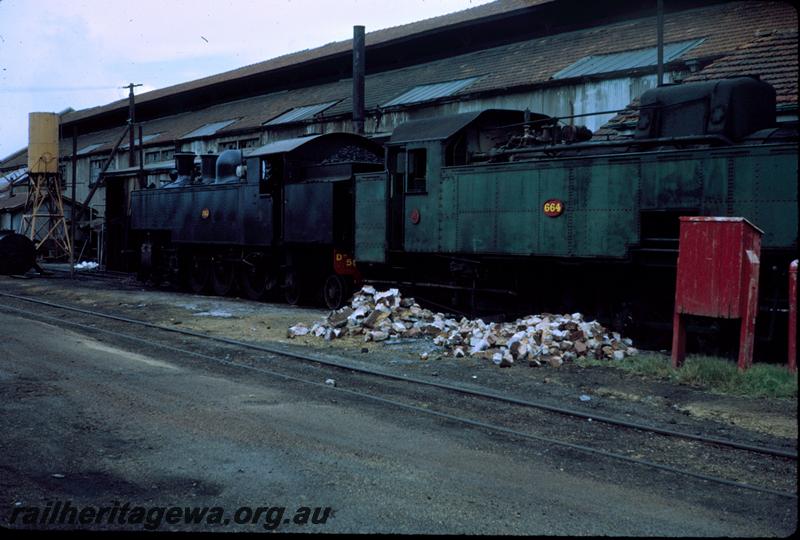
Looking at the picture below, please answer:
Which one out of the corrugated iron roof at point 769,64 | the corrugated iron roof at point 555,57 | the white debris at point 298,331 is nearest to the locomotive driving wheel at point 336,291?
the white debris at point 298,331

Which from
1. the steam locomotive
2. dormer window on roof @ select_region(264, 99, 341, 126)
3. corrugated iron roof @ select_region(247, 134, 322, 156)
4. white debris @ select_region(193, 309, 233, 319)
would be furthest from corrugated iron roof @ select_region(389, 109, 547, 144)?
dormer window on roof @ select_region(264, 99, 341, 126)

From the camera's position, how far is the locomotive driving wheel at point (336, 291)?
1662 centimetres

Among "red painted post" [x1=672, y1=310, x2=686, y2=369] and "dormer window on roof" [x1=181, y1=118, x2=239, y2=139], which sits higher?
"dormer window on roof" [x1=181, y1=118, x2=239, y2=139]

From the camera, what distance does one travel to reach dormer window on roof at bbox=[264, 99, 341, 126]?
27.9 meters

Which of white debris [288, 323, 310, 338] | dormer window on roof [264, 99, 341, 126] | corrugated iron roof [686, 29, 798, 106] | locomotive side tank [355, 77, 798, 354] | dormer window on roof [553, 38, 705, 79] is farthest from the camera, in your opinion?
dormer window on roof [264, 99, 341, 126]

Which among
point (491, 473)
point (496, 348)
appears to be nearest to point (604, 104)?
point (496, 348)

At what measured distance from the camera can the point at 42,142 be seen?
1310 inches

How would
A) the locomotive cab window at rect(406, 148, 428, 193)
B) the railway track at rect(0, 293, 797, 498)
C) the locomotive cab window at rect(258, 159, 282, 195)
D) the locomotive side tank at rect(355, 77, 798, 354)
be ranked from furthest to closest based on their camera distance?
the locomotive cab window at rect(258, 159, 282, 195)
the locomotive cab window at rect(406, 148, 428, 193)
the locomotive side tank at rect(355, 77, 798, 354)
the railway track at rect(0, 293, 797, 498)

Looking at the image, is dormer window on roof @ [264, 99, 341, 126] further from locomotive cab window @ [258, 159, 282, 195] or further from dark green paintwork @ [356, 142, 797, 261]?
dark green paintwork @ [356, 142, 797, 261]

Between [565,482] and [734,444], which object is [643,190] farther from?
[565,482]

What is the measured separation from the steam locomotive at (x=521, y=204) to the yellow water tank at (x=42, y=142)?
17.5 m

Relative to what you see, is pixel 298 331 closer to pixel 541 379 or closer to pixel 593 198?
pixel 541 379

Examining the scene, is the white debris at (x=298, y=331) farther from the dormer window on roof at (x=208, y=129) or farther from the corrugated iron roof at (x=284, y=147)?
the dormer window on roof at (x=208, y=129)

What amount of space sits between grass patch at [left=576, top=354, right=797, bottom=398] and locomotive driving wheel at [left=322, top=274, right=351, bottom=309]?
7.91 meters
